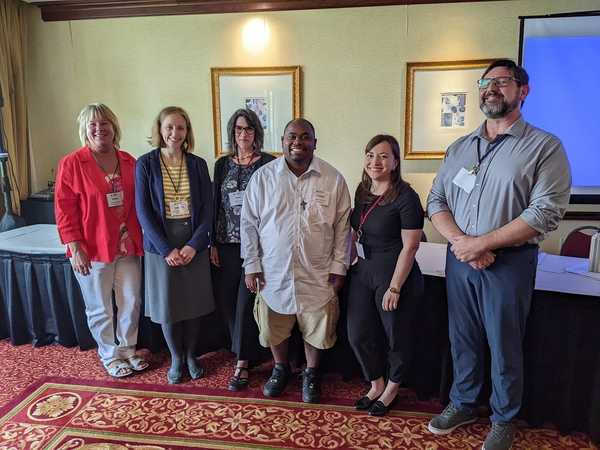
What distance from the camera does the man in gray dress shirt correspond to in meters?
1.69

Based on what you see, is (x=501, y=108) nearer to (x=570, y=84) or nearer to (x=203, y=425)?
(x=203, y=425)

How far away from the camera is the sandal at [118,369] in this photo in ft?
8.37

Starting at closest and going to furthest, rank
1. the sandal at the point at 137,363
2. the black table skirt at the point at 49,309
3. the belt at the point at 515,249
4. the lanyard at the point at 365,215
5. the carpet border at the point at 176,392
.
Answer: the belt at the point at 515,249 → the lanyard at the point at 365,215 → the carpet border at the point at 176,392 → the sandal at the point at 137,363 → the black table skirt at the point at 49,309

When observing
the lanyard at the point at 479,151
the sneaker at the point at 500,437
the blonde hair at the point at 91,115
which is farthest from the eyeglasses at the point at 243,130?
the sneaker at the point at 500,437

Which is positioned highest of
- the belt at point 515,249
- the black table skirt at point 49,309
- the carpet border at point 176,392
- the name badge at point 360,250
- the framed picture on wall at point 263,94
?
the framed picture on wall at point 263,94

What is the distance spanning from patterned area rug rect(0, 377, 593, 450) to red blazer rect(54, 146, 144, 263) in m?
0.78

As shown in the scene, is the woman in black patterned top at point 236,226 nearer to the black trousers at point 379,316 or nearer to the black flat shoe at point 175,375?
the black flat shoe at point 175,375

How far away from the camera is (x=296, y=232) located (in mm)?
2068

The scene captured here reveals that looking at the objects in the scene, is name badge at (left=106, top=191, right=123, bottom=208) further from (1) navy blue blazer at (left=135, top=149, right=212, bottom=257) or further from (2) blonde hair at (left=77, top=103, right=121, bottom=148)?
(2) blonde hair at (left=77, top=103, right=121, bottom=148)

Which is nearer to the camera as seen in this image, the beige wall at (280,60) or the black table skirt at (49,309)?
the black table skirt at (49,309)

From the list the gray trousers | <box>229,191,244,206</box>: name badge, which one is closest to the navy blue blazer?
<box>229,191,244,206</box>: name badge

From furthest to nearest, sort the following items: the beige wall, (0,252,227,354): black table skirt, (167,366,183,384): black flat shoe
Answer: the beige wall < (0,252,227,354): black table skirt < (167,366,183,384): black flat shoe

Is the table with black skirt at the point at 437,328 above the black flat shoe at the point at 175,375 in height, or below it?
above

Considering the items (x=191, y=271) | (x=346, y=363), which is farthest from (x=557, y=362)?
(x=191, y=271)
